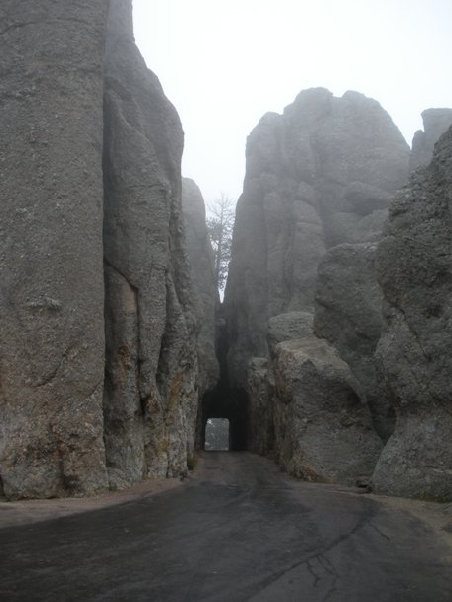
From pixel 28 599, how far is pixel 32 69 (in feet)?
34.3

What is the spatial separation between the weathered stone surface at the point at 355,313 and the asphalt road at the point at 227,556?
7.02 meters

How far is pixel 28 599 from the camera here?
3.98 metres

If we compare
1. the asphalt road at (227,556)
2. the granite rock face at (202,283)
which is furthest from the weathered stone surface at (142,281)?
the granite rock face at (202,283)

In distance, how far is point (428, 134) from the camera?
26.3m

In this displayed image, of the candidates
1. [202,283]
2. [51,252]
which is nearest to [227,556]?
[51,252]

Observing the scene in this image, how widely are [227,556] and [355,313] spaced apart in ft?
38.2

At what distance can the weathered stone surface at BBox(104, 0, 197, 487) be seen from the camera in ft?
41.2

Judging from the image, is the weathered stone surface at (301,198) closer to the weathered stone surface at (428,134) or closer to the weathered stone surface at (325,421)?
the weathered stone surface at (428,134)

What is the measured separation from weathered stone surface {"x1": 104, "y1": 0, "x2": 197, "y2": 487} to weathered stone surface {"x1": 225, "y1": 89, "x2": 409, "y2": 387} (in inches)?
495

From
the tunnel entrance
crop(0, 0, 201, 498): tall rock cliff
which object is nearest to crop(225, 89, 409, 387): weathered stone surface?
crop(0, 0, 201, 498): tall rock cliff

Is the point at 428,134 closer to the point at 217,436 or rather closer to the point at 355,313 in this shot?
the point at 355,313

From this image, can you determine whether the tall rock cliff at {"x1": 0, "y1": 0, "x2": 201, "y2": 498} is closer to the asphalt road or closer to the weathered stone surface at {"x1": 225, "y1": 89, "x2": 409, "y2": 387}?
the asphalt road

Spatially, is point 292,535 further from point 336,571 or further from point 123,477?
point 123,477

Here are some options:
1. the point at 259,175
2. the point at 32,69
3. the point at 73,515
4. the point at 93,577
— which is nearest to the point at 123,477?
the point at 73,515
